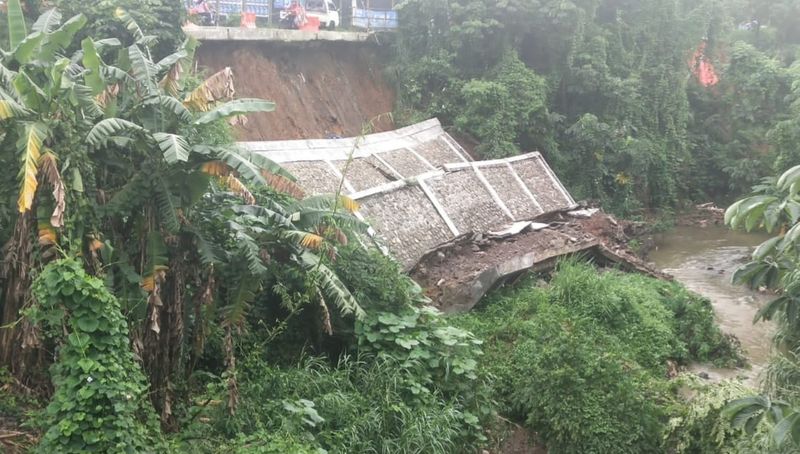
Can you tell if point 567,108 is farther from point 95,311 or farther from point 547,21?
point 95,311

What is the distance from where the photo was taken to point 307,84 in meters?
16.7

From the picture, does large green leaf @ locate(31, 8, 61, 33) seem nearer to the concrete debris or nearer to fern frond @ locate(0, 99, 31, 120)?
fern frond @ locate(0, 99, 31, 120)

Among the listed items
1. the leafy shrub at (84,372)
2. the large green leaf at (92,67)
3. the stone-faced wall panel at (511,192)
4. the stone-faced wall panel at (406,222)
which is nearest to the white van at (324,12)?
the stone-faced wall panel at (511,192)

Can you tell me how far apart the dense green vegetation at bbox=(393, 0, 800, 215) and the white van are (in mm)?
1817

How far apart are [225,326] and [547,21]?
1357cm

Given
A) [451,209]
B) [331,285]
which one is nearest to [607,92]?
[451,209]

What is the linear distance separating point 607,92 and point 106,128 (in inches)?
573

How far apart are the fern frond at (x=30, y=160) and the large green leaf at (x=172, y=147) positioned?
0.86 m

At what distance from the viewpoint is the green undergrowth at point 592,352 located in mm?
7562

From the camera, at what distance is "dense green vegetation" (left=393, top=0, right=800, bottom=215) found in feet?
56.9

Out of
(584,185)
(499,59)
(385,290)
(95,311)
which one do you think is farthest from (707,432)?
(499,59)

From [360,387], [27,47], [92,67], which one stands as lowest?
[360,387]

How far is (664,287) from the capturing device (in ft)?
39.5

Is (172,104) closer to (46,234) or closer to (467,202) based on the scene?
(46,234)
